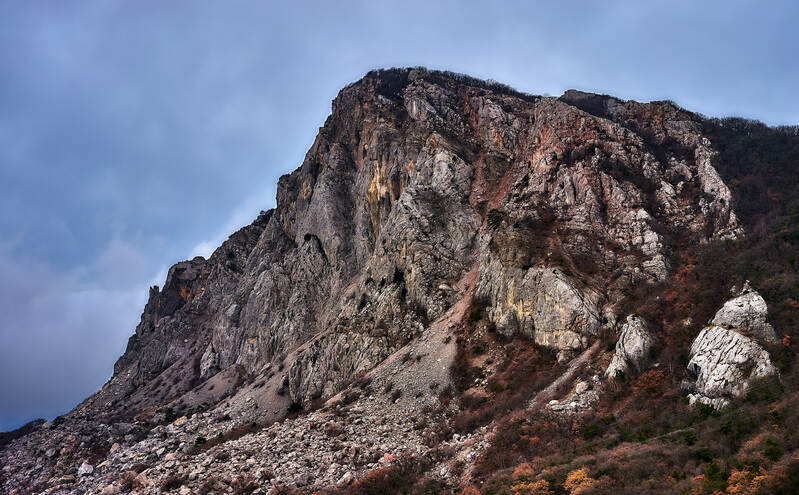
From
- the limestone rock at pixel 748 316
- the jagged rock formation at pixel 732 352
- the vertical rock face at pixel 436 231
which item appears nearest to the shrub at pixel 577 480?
the jagged rock formation at pixel 732 352

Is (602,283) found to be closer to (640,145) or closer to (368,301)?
(640,145)

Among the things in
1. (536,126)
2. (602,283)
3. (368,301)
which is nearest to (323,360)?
(368,301)

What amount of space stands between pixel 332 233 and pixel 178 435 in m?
38.7

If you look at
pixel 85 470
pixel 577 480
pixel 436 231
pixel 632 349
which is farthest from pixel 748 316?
pixel 85 470

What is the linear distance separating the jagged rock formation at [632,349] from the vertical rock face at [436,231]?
476cm

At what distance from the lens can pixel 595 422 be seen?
2077 centimetres

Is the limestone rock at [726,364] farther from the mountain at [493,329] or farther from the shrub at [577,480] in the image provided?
the shrub at [577,480]

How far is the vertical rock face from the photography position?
122 ft

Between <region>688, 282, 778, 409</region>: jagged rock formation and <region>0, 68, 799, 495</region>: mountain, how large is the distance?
111 mm

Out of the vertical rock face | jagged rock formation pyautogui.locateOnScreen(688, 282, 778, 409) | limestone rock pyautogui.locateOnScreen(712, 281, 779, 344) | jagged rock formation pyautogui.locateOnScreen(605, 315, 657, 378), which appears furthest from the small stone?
limestone rock pyautogui.locateOnScreen(712, 281, 779, 344)

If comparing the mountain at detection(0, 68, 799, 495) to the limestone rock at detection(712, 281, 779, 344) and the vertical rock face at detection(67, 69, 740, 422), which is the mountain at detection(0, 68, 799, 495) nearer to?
the limestone rock at detection(712, 281, 779, 344)

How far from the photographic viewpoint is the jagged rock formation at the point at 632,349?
79.6 feet

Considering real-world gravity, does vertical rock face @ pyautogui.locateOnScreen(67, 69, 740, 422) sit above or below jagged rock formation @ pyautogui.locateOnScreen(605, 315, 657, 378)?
above

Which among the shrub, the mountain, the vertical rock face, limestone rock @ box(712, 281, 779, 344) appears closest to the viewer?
the shrub
